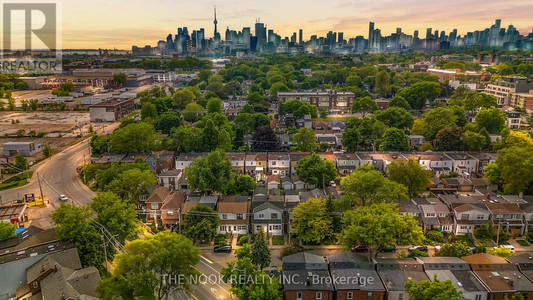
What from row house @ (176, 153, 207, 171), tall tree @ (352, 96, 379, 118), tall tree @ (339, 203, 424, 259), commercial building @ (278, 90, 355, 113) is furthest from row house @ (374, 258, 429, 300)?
commercial building @ (278, 90, 355, 113)

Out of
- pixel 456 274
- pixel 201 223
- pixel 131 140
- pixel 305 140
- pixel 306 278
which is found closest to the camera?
pixel 306 278

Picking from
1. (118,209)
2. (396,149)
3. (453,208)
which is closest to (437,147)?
(396,149)

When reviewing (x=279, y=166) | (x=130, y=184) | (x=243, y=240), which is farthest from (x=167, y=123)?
(x=243, y=240)

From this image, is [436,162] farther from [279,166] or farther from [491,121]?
[279,166]

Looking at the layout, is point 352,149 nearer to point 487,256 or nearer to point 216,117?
point 216,117

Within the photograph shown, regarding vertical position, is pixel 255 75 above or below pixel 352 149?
above

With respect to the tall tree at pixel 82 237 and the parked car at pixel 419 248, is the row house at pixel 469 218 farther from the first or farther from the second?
the tall tree at pixel 82 237

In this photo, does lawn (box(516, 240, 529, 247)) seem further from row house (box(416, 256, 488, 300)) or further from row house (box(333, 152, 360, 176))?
row house (box(333, 152, 360, 176))
